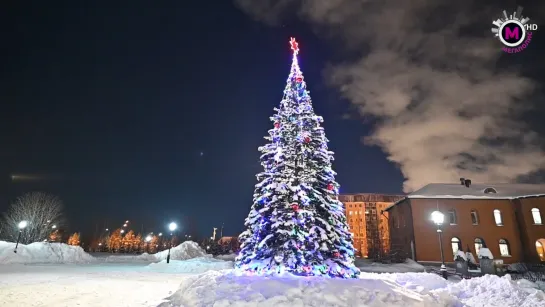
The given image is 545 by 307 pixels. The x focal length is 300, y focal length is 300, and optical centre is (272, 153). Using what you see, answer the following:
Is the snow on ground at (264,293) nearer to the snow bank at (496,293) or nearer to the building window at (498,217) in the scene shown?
the snow bank at (496,293)

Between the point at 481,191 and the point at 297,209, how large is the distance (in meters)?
36.7

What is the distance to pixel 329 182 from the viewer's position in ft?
42.5

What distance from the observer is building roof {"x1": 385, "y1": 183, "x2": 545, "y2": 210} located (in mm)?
36375

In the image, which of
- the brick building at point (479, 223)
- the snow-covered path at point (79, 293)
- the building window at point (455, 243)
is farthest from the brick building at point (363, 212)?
the snow-covered path at point (79, 293)

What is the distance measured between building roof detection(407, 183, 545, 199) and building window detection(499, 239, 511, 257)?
5295mm

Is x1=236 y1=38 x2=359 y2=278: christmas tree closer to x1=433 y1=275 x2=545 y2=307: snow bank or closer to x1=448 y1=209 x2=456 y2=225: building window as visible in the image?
x1=433 y1=275 x2=545 y2=307: snow bank

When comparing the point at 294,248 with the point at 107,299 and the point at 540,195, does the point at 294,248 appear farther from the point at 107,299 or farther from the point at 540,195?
the point at 540,195

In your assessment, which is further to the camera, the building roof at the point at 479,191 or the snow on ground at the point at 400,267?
the building roof at the point at 479,191

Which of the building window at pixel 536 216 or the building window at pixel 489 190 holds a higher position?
the building window at pixel 489 190

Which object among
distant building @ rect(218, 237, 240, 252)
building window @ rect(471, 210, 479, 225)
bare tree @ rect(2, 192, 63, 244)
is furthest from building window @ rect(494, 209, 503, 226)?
bare tree @ rect(2, 192, 63, 244)

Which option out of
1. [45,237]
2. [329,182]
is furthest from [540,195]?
[45,237]

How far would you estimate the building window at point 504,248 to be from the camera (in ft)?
115

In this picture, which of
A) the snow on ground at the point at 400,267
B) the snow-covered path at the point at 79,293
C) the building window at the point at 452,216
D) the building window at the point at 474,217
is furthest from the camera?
the building window at the point at 474,217

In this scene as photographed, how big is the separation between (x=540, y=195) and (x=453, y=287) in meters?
31.1
